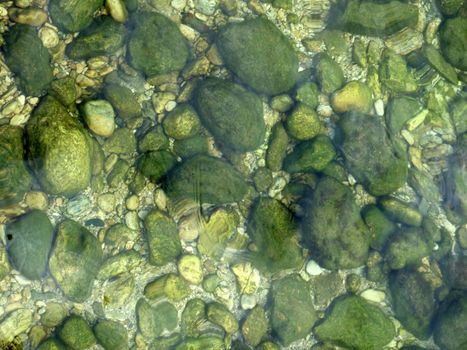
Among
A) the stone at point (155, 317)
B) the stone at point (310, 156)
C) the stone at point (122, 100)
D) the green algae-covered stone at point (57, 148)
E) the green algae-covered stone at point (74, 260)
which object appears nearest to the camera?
the green algae-covered stone at point (57, 148)

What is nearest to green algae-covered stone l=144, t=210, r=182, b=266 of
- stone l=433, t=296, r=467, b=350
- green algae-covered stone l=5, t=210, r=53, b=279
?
green algae-covered stone l=5, t=210, r=53, b=279

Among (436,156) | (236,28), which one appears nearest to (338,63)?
(236,28)

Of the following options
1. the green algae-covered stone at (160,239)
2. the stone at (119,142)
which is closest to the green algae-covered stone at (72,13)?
the stone at (119,142)

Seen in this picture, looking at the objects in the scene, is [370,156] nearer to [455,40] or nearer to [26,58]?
[455,40]

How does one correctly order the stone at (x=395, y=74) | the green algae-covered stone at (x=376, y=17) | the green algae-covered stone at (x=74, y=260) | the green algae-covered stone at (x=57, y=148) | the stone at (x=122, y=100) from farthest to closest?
1. the stone at (x=395, y=74)
2. the green algae-covered stone at (x=376, y=17)
3. the stone at (x=122, y=100)
4. the green algae-covered stone at (x=74, y=260)
5. the green algae-covered stone at (x=57, y=148)

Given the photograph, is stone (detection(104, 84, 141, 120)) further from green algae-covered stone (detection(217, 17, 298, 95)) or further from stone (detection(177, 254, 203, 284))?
stone (detection(177, 254, 203, 284))

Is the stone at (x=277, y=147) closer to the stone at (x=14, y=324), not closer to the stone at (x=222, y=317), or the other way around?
the stone at (x=222, y=317)

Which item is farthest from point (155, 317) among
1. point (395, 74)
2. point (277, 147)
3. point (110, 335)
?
Result: point (395, 74)
